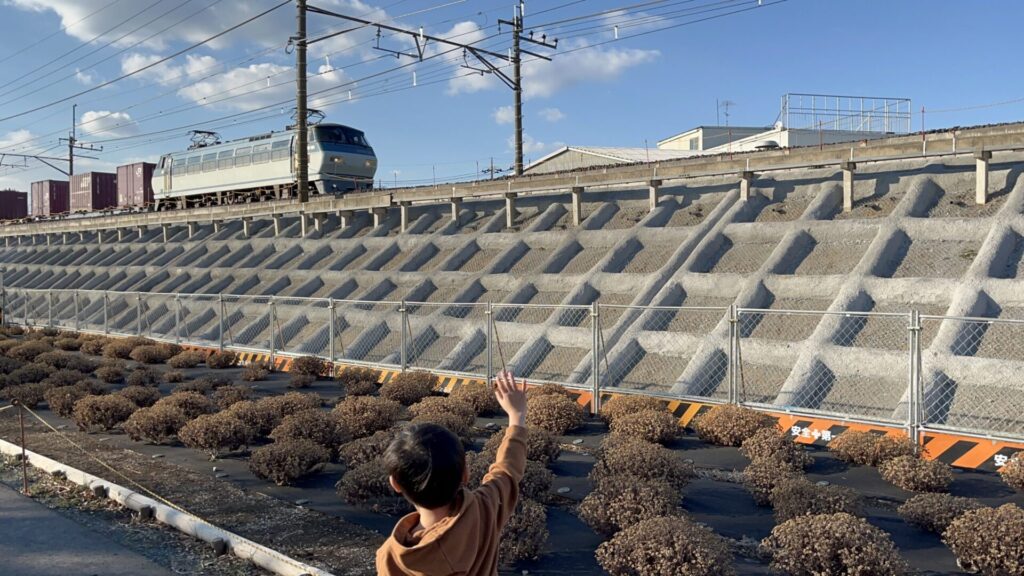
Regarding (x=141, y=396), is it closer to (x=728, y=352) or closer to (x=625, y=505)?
(x=625, y=505)

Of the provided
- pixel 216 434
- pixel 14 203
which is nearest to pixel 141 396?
pixel 216 434

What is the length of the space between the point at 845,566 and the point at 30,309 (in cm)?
3425

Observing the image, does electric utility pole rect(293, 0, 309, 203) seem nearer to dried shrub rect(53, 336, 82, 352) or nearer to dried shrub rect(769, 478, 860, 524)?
dried shrub rect(53, 336, 82, 352)

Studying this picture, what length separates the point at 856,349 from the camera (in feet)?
37.2

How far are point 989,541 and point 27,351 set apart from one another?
2215 centimetres

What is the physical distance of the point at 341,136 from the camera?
1303 inches

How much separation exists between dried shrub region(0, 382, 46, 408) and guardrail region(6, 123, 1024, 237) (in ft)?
39.6

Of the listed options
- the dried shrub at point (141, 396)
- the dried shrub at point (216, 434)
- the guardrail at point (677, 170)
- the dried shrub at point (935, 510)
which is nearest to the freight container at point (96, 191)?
the guardrail at point (677, 170)

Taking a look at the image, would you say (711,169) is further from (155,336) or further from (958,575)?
(155,336)

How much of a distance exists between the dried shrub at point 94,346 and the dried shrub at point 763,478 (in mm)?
20233

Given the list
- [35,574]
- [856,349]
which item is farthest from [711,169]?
[35,574]

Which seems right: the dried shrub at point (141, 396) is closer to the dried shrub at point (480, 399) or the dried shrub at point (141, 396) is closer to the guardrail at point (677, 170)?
the dried shrub at point (480, 399)

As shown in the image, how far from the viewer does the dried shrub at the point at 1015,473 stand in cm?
786

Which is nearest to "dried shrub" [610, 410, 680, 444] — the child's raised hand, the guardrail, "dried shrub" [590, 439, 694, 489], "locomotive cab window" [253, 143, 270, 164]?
"dried shrub" [590, 439, 694, 489]
